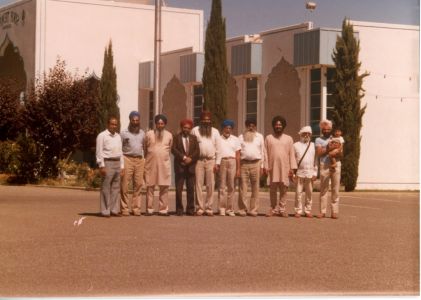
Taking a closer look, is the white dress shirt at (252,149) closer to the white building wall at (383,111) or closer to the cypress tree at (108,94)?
the white building wall at (383,111)

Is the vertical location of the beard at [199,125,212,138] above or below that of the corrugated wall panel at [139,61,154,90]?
below

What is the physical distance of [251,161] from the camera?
17.0m

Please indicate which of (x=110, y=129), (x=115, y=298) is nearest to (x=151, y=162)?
(x=110, y=129)

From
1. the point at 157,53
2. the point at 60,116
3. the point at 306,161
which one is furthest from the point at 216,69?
the point at 306,161

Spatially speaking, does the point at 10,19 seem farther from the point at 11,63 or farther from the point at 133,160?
the point at 133,160

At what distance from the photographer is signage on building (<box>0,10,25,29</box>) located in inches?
1874

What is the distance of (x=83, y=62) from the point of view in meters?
46.9

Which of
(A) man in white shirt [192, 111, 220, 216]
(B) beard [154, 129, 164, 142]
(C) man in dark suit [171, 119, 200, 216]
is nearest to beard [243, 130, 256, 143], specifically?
(A) man in white shirt [192, 111, 220, 216]

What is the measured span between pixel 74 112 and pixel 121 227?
21.9m

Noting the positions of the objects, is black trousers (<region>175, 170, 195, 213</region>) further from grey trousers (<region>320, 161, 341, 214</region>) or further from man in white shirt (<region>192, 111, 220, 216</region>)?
grey trousers (<region>320, 161, 341, 214</region>)

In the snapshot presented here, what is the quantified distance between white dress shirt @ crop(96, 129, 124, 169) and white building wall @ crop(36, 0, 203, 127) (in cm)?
3013

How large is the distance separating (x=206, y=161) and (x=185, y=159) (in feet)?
1.48

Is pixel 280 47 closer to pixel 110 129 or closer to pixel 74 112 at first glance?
pixel 74 112

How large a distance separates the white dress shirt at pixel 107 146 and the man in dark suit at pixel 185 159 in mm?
1016
